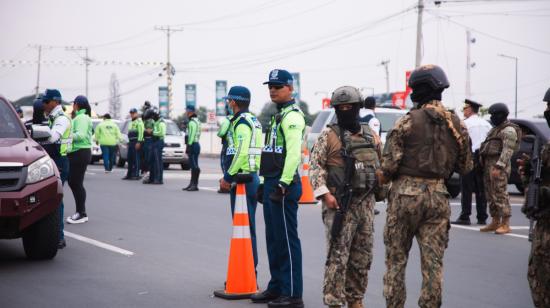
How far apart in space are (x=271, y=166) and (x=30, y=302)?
2.43 meters

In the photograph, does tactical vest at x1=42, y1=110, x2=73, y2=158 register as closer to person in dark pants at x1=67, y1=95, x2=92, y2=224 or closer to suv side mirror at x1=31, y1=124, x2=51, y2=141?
person in dark pants at x1=67, y1=95, x2=92, y2=224

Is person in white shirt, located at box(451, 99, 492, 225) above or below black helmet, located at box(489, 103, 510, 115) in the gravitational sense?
below

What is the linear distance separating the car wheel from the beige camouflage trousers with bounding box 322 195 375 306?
13.0ft

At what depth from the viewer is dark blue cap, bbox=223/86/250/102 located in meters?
8.00

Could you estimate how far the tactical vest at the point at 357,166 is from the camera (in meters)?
6.41

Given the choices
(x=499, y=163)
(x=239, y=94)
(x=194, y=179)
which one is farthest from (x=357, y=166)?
(x=194, y=179)

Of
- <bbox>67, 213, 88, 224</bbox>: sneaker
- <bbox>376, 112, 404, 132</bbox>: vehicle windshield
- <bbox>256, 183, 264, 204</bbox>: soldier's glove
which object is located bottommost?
<bbox>67, 213, 88, 224</bbox>: sneaker

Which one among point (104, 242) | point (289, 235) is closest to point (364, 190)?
point (289, 235)

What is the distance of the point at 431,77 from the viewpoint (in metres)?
5.88

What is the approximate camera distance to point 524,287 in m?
8.45

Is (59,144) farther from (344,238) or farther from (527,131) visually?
(527,131)

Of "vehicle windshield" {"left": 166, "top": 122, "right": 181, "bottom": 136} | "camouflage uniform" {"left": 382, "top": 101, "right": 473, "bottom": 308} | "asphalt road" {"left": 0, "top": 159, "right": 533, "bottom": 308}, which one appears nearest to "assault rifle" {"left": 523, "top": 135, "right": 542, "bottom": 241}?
"camouflage uniform" {"left": 382, "top": 101, "right": 473, "bottom": 308}

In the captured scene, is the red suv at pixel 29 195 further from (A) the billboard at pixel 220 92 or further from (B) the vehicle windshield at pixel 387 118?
(A) the billboard at pixel 220 92

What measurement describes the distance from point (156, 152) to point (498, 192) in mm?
11286
